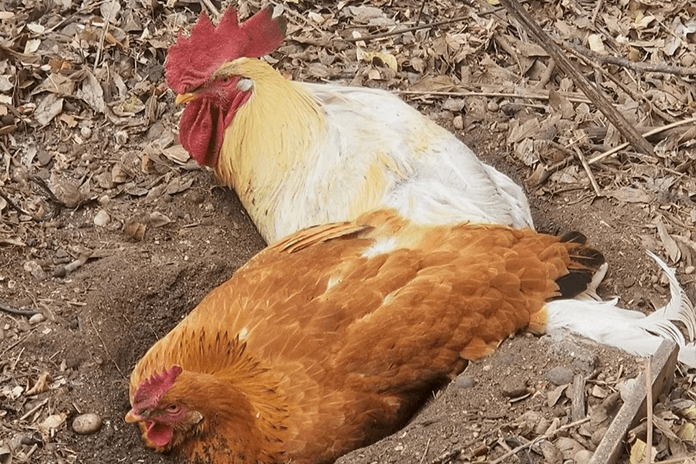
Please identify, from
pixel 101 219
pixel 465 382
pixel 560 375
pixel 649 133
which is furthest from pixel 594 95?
pixel 101 219

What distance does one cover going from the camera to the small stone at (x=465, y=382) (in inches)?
129

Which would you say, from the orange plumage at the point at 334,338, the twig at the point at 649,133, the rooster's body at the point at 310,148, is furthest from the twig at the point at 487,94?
the orange plumage at the point at 334,338

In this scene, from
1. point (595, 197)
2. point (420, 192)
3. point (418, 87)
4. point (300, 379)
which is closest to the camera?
point (300, 379)

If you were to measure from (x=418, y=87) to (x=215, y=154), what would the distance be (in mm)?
1427

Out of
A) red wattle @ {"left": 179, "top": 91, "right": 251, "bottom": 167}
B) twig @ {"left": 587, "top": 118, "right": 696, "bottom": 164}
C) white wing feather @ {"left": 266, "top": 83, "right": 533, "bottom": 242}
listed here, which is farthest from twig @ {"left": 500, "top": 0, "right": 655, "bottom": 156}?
red wattle @ {"left": 179, "top": 91, "right": 251, "bottom": 167}

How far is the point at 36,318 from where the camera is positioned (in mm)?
3752

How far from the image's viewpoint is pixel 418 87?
5141 mm

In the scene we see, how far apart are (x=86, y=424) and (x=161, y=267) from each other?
953 mm

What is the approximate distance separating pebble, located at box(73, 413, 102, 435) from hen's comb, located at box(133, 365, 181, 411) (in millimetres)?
401

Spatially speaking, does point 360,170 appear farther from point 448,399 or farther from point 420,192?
point 448,399

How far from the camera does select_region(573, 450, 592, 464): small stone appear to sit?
2852 mm

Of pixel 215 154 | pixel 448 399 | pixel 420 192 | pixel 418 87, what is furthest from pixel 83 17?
pixel 448 399

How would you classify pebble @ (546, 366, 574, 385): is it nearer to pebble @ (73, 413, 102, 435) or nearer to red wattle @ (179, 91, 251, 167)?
pebble @ (73, 413, 102, 435)

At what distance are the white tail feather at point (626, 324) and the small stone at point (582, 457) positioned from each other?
0.64m
